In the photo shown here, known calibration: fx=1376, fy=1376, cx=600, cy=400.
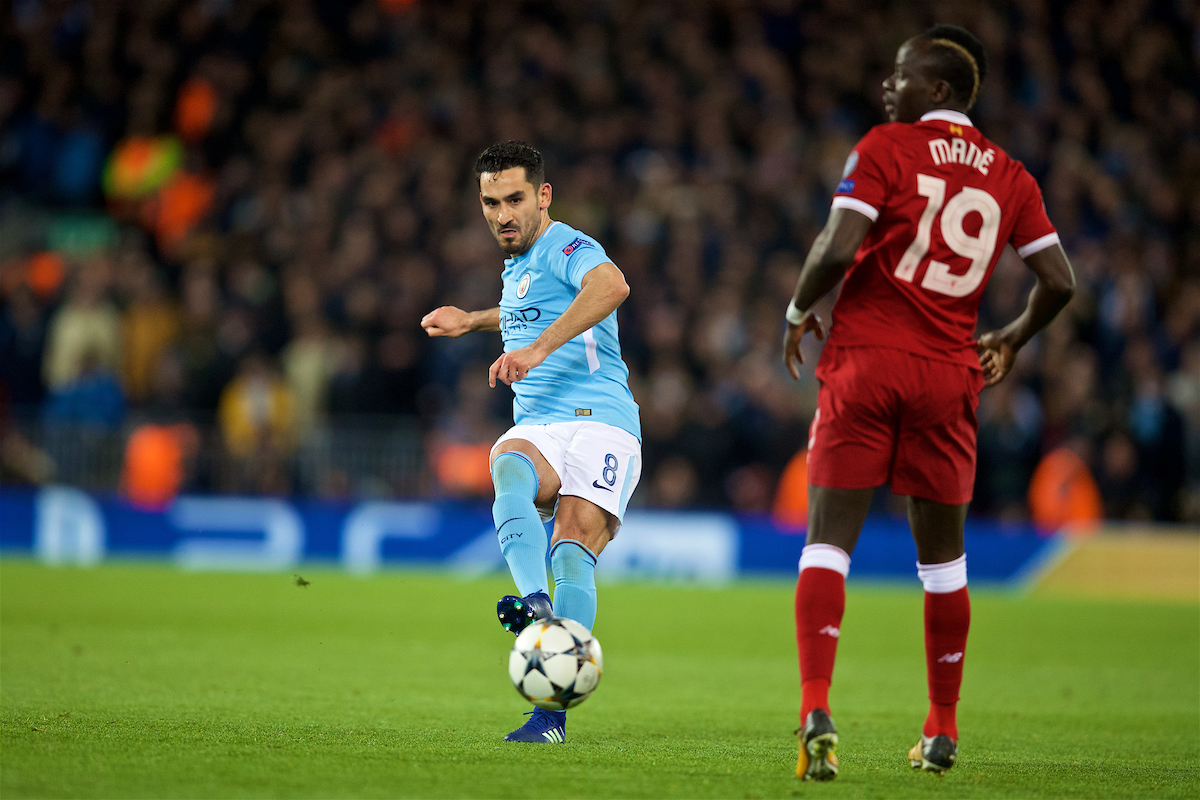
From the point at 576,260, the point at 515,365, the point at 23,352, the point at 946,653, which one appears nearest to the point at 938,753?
the point at 946,653

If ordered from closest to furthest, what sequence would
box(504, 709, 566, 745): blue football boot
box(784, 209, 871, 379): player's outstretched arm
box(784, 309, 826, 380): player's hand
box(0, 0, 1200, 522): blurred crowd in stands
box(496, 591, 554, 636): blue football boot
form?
box(784, 209, 871, 379): player's outstretched arm → box(784, 309, 826, 380): player's hand → box(496, 591, 554, 636): blue football boot → box(504, 709, 566, 745): blue football boot → box(0, 0, 1200, 522): blurred crowd in stands

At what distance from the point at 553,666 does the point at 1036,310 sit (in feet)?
7.07

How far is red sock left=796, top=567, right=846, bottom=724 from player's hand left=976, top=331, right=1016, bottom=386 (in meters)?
1.04

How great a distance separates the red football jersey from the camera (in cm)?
462

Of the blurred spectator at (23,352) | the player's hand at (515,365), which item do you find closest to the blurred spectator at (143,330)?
the blurred spectator at (23,352)

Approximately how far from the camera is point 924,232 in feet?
15.3

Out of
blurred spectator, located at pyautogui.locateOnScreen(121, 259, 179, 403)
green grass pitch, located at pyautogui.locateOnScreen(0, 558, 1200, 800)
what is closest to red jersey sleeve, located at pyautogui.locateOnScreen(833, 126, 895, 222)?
green grass pitch, located at pyautogui.locateOnScreen(0, 558, 1200, 800)

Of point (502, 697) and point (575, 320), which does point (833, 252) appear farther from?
point (502, 697)

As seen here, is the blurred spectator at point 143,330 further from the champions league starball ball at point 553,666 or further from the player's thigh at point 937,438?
the player's thigh at point 937,438

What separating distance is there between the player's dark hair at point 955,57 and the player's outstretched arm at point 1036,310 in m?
0.66

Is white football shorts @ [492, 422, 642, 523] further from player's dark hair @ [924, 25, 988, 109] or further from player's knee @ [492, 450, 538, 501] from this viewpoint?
player's dark hair @ [924, 25, 988, 109]

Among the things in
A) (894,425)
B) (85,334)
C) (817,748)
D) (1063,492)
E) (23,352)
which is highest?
(85,334)

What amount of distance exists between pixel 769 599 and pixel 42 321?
29.2 feet

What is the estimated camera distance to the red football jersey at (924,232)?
4.62 meters
